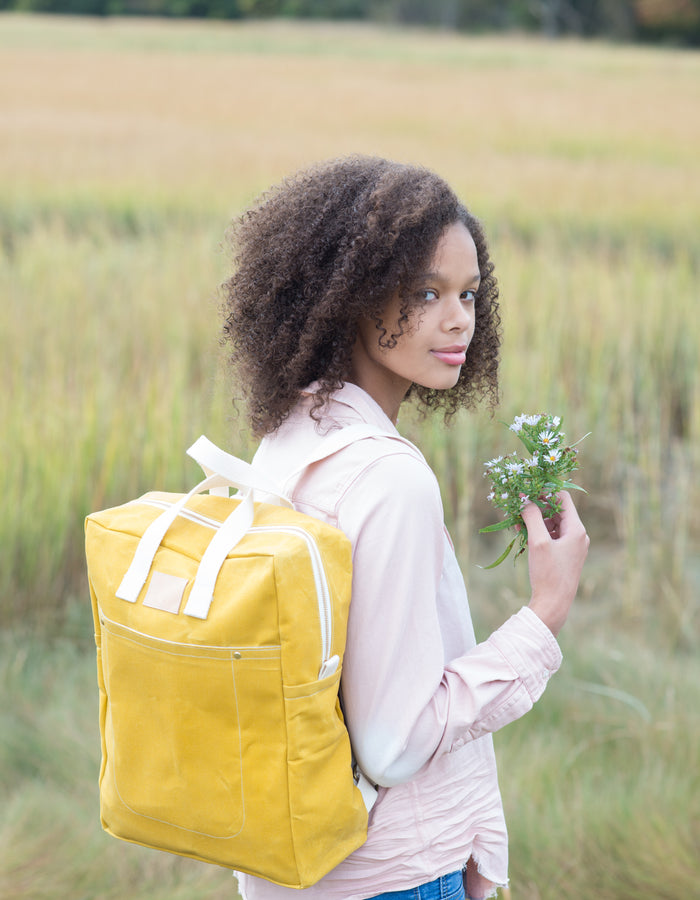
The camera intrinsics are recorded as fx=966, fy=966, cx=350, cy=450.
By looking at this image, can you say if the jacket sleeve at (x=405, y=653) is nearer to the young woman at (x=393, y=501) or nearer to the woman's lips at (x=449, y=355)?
the young woman at (x=393, y=501)

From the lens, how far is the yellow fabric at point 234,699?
756 mm

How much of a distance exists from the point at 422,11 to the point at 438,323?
89.1 ft

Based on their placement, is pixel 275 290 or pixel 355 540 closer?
pixel 355 540

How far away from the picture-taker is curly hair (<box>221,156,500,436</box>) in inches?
35.5

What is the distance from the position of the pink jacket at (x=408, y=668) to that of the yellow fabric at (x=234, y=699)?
3 centimetres

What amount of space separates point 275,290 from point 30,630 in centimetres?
174

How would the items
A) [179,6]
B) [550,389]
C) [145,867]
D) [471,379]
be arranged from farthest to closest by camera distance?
[179,6] → [550,389] → [145,867] → [471,379]

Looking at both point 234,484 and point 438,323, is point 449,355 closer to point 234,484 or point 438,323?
point 438,323

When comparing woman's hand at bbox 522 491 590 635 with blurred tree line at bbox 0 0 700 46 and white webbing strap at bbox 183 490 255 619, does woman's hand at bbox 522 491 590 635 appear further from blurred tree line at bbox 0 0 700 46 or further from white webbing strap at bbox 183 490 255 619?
blurred tree line at bbox 0 0 700 46

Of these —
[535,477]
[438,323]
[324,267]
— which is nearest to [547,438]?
[535,477]

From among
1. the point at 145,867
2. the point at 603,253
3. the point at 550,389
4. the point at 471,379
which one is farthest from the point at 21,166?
the point at 471,379

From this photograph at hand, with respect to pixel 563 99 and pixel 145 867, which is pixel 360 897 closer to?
pixel 145 867

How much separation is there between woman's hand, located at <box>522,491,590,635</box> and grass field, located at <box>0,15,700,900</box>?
1.68ft

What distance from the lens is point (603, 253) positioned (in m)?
4.39
